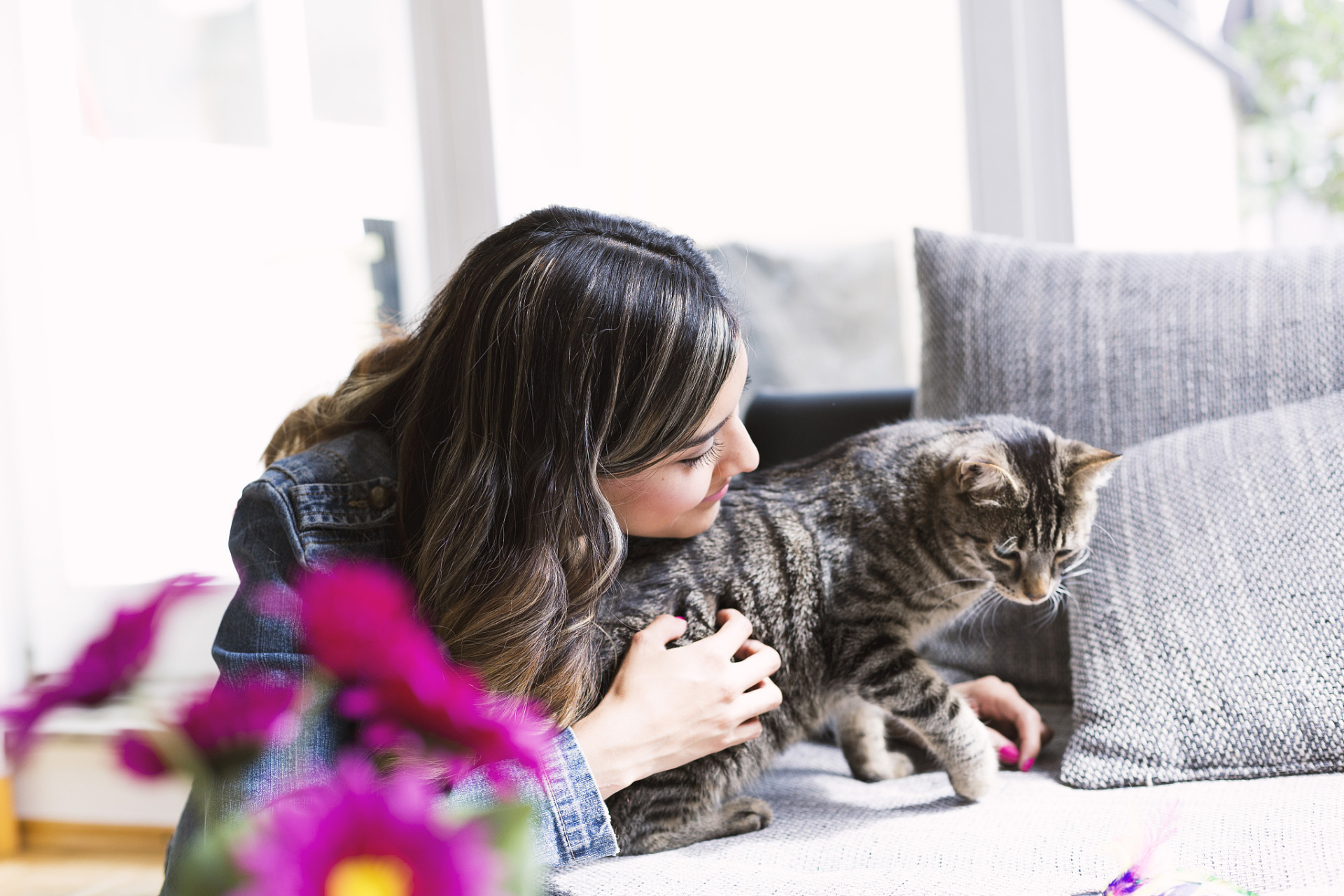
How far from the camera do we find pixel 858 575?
1.10 m

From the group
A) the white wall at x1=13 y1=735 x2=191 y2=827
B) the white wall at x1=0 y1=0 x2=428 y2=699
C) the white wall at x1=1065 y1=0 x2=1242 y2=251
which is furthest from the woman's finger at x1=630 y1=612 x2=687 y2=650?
the white wall at x1=13 y1=735 x2=191 y2=827

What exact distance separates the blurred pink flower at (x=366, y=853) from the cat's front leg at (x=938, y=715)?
2.84 ft

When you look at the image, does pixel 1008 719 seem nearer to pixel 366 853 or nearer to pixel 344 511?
pixel 344 511

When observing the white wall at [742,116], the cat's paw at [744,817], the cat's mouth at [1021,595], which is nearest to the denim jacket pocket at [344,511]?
the cat's paw at [744,817]

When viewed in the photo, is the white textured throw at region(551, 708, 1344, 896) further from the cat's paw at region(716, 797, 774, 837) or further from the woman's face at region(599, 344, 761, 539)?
the woman's face at region(599, 344, 761, 539)

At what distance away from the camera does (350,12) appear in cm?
223

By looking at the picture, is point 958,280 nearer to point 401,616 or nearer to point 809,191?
point 809,191

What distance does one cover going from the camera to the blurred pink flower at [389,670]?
0.67ft

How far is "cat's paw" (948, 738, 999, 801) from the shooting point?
99cm

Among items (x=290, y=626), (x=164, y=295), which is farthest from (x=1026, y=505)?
(x=164, y=295)

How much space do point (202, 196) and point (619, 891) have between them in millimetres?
1979

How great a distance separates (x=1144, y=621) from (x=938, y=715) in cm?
23

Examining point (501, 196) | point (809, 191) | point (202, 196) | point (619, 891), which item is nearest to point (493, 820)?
point (619, 891)

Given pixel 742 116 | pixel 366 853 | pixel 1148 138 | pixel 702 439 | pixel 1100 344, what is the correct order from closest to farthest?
1. pixel 366 853
2. pixel 702 439
3. pixel 1100 344
4. pixel 1148 138
5. pixel 742 116
